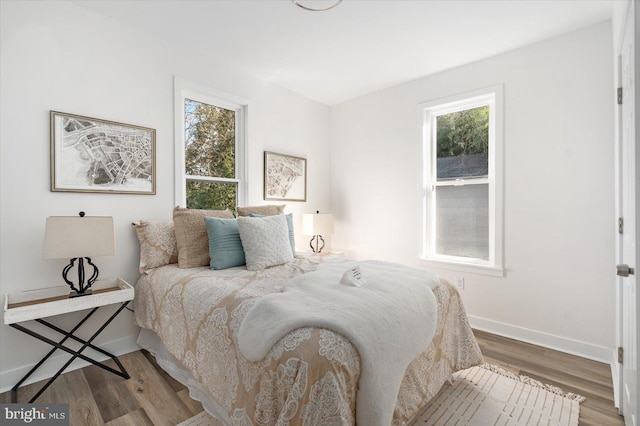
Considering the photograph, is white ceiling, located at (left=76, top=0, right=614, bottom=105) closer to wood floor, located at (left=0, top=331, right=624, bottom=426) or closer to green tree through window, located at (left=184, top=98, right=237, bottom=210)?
green tree through window, located at (left=184, top=98, right=237, bottom=210)

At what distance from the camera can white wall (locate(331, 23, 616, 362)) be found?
2.45 meters

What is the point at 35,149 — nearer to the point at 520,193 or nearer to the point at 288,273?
the point at 288,273

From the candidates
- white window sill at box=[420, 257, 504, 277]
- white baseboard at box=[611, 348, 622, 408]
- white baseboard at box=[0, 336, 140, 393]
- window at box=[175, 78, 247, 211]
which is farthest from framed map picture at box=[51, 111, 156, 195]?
white baseboard at box=[611, 348, 622, 408]

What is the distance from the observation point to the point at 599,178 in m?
2.45

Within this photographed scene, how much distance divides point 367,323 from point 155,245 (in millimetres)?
1900

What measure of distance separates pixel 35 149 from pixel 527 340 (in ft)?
13.6

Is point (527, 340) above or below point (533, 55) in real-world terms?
below

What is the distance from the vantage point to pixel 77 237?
1.94 meters

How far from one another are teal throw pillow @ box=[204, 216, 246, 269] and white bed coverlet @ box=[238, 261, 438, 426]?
818 millimetres

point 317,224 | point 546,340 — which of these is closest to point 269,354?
point 317,224

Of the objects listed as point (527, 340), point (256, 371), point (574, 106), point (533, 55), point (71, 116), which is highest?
point (533, 55)

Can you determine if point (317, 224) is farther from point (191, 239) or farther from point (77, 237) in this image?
point (77, 237)

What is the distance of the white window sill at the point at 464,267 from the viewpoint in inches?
117

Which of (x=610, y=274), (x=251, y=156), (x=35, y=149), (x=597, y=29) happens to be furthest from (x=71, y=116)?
(x=610, y=274)
